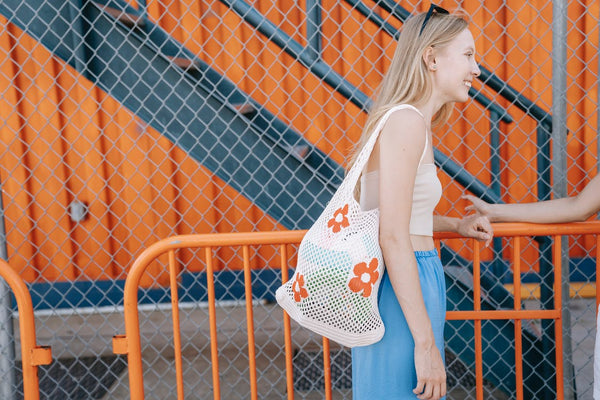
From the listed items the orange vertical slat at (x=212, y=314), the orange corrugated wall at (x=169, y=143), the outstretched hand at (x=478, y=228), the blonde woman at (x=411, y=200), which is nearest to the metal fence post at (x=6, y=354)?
the orange vertical slat at (x=212, y=314)

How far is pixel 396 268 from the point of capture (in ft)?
4.55

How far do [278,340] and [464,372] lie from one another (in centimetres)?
155

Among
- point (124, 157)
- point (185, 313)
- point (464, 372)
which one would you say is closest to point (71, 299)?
point (185, 313)

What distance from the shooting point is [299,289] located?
1.48 m

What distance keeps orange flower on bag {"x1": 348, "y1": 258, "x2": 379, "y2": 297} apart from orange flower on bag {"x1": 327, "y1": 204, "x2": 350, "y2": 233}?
12 centimetres

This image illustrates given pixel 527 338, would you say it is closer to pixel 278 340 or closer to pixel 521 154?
pixel 278 340

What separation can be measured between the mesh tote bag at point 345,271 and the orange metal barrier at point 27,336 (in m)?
1.16

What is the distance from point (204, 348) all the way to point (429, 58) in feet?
11.6

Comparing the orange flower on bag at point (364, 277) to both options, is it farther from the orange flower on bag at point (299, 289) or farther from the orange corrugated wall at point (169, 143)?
the orange corrugated wall at point (169, 143)

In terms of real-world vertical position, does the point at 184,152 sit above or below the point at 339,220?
below

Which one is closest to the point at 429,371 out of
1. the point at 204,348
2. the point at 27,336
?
the point at 27,336

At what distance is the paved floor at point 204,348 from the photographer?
3664mm

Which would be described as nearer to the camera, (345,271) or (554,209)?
(345,271)

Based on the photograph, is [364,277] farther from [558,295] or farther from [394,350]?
[558,295]
